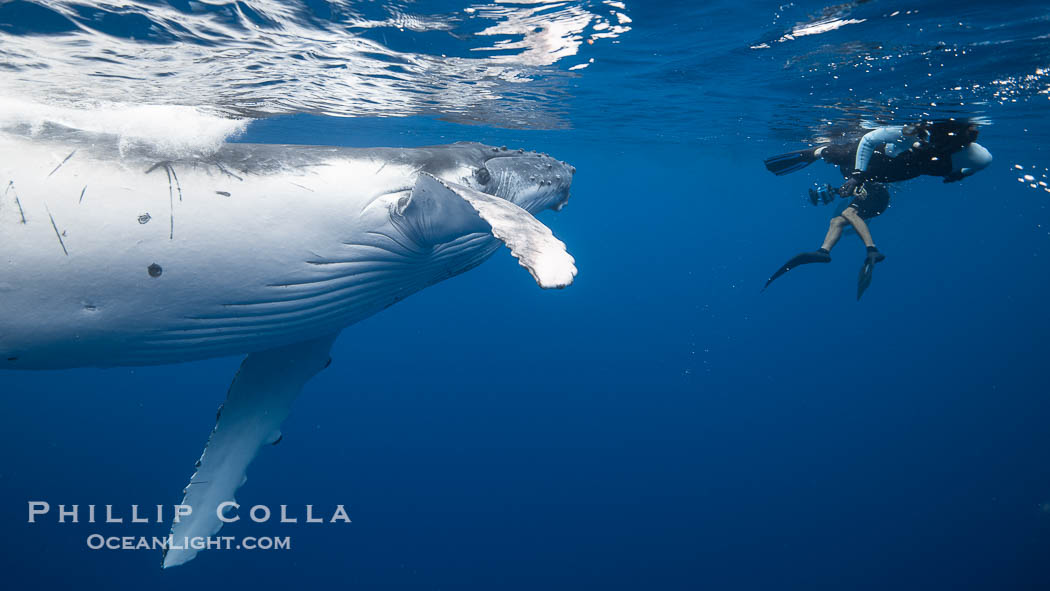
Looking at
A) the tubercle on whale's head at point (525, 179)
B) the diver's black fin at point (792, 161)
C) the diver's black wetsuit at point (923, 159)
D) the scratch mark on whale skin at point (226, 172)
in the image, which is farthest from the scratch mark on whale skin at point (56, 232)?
the diver's black fin at point (792, 161)

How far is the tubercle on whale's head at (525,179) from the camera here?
4.10 meters

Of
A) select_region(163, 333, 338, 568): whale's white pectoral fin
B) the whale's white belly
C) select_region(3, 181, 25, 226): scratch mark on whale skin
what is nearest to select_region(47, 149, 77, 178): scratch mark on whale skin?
the whale's white belly

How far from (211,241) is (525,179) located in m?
2.41

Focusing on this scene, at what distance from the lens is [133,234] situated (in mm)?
2705

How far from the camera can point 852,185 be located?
830 centimetres

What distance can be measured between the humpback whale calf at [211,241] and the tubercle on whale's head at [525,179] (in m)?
0.07

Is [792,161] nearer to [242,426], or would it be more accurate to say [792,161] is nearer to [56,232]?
[242,426]

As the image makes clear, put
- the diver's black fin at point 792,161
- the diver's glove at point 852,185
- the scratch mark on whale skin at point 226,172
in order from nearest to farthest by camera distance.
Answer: the scratch mark on whale skin at point 226,172 → the diver's glove at point 852,185 → the diver's black fin at point 792,161

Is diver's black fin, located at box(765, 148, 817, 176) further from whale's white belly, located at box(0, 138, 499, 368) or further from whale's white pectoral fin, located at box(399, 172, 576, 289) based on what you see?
whale's white belly, located at box(0, 138, 499, 368)

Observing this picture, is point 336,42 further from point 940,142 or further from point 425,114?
point 940,142

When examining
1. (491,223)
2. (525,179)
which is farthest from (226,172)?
(525,179)

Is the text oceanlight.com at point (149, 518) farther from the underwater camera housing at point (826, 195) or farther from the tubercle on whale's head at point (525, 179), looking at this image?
the underwater camera housing at point (826, 195)

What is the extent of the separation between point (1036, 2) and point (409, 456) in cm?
1842

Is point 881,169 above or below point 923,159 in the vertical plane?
below
